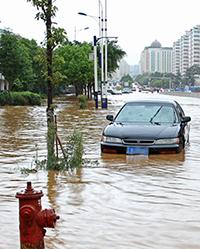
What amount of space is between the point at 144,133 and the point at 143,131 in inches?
3.8

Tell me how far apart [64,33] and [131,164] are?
2.85m

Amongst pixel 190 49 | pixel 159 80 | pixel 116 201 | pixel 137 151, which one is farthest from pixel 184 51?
pixel 116 201

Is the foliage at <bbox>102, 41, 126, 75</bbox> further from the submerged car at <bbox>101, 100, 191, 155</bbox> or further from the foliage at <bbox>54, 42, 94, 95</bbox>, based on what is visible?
the submerged car at <bbox>101, 100, 191, 155</bbox>

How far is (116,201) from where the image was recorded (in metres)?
8.03

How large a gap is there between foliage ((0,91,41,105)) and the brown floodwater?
35.2m

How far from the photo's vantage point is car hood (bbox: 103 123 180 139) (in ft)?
40.6

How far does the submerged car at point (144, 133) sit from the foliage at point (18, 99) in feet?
115

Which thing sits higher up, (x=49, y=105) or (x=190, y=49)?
(x=190, y=49)

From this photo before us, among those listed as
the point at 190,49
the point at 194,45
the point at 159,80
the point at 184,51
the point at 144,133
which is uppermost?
the point at 194,45

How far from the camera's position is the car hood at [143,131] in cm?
1238

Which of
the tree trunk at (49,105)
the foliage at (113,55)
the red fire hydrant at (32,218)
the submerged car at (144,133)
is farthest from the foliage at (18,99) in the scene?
the red fire hydrant at (32,218)


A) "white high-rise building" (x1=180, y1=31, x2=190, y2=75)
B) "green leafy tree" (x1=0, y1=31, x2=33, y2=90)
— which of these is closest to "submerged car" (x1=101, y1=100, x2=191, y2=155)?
"green leafy tree" (x1=0, y1=31, x2=33, y2=90)

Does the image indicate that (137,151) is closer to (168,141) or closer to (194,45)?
(168,141)

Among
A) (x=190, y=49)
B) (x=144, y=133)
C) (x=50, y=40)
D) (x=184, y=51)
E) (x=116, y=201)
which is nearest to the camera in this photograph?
(x=116, y=201)
